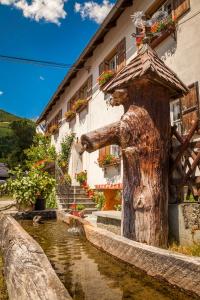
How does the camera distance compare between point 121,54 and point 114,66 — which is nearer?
point 121,54

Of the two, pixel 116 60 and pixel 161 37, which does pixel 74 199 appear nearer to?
pixel 116 60

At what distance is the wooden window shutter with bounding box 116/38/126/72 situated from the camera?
11.6 m

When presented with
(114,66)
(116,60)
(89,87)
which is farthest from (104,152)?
(89,87)

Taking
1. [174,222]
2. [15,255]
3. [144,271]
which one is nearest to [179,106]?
[174,222]

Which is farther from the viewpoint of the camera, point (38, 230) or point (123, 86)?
point (38, 230)

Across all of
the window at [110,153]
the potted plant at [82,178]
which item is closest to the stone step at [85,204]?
the window at [110,153]

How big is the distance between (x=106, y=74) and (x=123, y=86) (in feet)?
25.8

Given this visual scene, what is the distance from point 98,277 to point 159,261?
2.10ft

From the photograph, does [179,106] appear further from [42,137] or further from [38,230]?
[42,137]

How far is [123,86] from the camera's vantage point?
4.70 m

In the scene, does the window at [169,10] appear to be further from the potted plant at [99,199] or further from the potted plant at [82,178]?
the potted plant at [82,178]

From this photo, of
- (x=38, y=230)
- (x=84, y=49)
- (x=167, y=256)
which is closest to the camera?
(x=167, y=256)

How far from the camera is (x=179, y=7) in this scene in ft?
27.5

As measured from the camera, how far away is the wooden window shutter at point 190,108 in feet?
24.2
